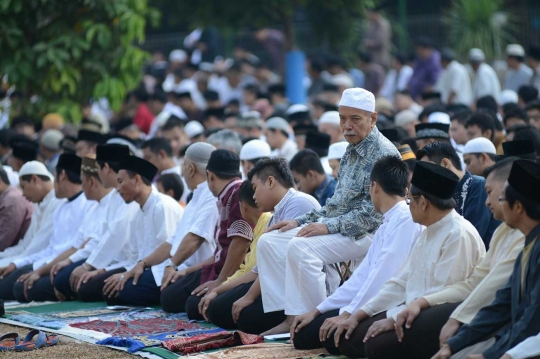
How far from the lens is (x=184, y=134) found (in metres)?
12.7

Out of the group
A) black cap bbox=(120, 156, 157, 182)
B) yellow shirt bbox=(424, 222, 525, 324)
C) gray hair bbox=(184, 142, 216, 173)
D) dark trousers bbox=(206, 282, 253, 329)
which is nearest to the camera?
yellow shirt bbox=(424, 222, 525, 324)

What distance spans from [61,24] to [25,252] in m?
3.34

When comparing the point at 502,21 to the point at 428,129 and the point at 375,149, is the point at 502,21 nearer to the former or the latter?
the point at 428,129

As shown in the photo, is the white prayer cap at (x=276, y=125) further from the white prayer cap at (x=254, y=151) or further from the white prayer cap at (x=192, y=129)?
the white prayer cap at (x=254, y=151)

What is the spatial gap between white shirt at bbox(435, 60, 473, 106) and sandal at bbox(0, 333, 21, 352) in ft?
30.4

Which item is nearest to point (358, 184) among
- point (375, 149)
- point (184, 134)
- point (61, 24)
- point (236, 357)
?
point (375, 149)

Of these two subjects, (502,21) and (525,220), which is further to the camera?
(502,21)

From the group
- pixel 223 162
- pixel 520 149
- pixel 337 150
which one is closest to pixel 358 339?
pixel 520 149

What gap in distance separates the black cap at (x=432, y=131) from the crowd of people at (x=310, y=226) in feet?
0.07

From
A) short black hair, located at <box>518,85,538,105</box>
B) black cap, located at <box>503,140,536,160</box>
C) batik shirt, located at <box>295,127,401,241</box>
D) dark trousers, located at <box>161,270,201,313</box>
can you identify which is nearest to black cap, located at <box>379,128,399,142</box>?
black cap, located at <box>503,140,536,160</box>

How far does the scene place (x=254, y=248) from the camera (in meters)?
7.74

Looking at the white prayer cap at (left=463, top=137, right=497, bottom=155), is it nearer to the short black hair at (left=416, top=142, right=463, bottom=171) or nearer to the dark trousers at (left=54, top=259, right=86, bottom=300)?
the short black hair at (left=416, top=142, right=463, bottom=171)

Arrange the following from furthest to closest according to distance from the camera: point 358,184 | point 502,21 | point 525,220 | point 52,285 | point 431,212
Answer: point 502,21, point 52,285, point 358,184, point 431,212, point 525,220

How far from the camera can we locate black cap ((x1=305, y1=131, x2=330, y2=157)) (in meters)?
10.3
